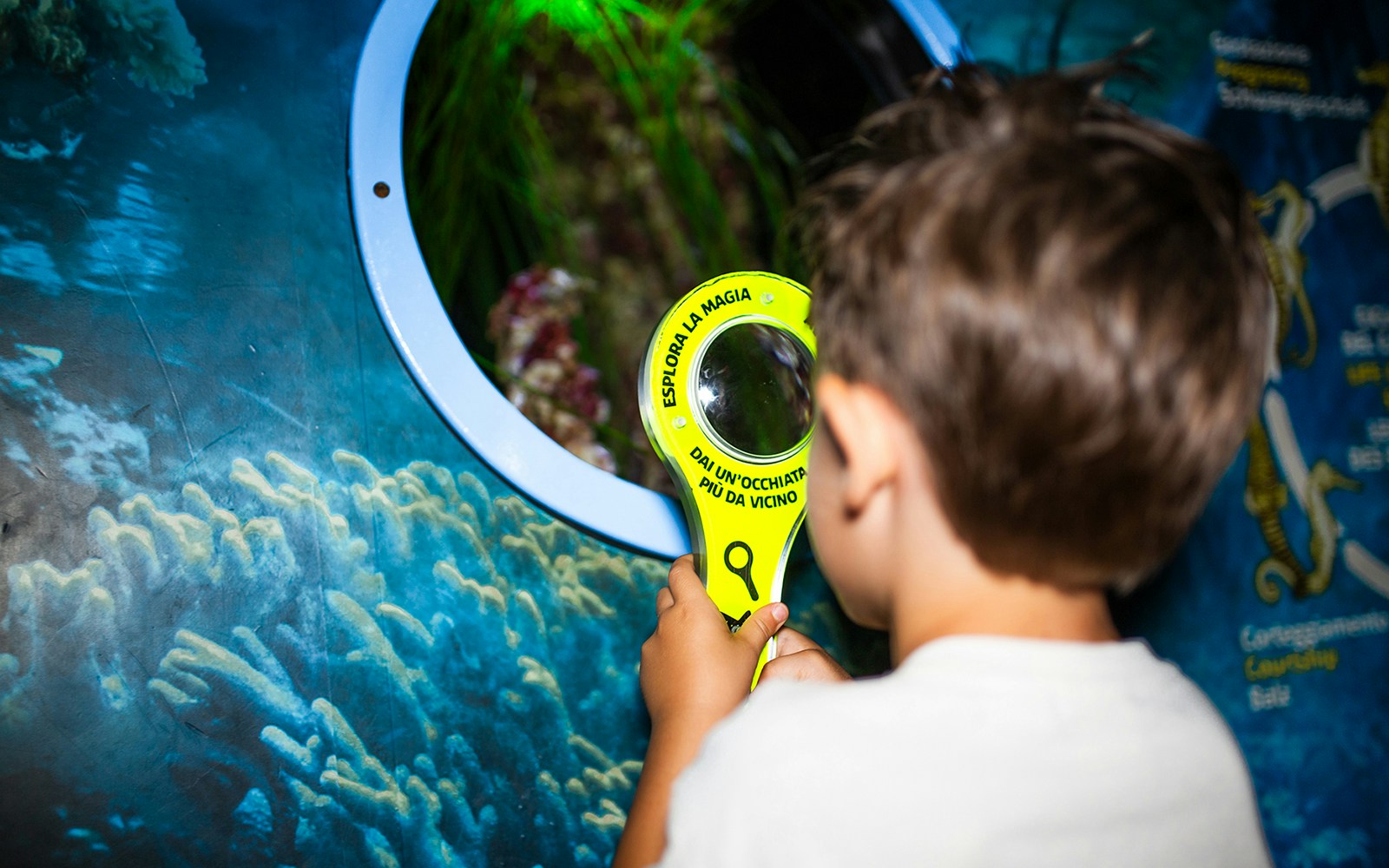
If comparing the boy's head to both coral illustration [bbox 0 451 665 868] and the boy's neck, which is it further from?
coral illustration [bbox 0 451 665 868]

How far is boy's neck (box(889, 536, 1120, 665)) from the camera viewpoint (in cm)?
47

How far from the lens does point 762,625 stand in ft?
1.92

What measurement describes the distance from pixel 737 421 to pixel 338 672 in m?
0.33

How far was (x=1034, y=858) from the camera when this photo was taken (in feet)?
1.31

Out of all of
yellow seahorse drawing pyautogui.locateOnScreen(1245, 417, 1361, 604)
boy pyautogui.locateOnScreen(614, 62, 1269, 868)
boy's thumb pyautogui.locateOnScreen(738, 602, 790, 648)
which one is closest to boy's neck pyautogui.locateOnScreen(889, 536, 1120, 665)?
boy pyautogui.locateOnScreen(614, 62, 1269, 868)

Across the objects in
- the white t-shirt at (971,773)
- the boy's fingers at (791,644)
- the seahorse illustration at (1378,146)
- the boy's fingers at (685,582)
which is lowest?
the boy's fingers at (791,644)

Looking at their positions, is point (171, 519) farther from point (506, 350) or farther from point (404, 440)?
point (506, 350)

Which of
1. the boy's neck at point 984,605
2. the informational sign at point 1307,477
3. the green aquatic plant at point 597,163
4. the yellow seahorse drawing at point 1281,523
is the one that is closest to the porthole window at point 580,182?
the green aquatic plant at point 597,163

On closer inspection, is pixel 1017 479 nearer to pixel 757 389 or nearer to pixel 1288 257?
pixel 757 389

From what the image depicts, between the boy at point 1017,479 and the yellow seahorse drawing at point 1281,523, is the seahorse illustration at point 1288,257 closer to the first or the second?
the yellow seahorse drawing at point 1281,523

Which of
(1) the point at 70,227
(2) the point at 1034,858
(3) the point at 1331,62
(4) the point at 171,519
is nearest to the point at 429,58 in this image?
(1) the point at 70,227

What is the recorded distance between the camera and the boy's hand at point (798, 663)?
1.99ft

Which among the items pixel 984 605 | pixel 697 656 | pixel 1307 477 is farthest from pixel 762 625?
pixel 1307 477

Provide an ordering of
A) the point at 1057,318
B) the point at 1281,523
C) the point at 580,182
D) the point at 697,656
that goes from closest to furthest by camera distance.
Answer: the point at 1057,318 → the point at 697,656 → the point at 1281,523 → the point at 580,182
